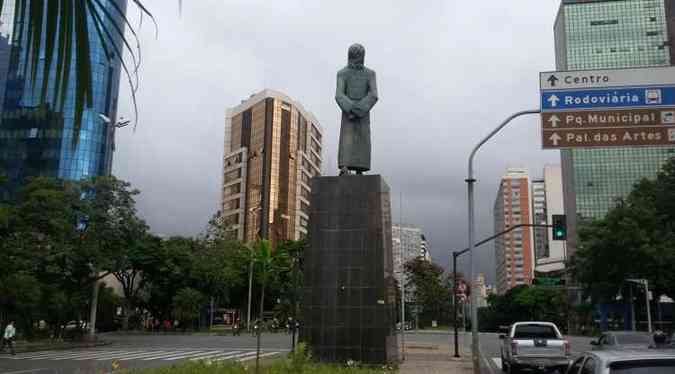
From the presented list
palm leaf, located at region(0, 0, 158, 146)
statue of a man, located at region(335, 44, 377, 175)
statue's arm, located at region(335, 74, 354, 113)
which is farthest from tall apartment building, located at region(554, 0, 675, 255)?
palm leaf, located at region(0, 0, 158, 146)

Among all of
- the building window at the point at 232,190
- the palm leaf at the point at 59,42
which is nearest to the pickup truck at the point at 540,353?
the palm leaf at the point at 59,42

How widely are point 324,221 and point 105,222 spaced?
1987 cm

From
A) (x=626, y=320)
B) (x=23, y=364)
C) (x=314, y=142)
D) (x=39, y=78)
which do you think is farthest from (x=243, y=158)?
(x=39, y=78)

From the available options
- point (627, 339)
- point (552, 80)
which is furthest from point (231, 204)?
point (552, 80)

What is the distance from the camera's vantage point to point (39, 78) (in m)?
1.73

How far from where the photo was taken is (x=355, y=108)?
1947 centimetres

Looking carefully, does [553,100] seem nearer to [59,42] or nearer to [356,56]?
[356,56]

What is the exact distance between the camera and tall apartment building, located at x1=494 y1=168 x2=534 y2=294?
16288 cm

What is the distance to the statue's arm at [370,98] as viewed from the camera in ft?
64.0

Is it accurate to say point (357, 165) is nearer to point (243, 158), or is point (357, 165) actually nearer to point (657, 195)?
point (657, 195)

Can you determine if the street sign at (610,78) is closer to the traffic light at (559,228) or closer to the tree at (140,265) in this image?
the traffic light at (559,228)

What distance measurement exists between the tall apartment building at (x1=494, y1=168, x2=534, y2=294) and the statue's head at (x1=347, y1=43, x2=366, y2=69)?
14490 centimetres

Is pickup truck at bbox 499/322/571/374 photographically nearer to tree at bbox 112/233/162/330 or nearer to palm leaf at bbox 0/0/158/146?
palm leaf at bbox 0/0/158/146

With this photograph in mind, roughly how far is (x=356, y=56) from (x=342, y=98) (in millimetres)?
1442
